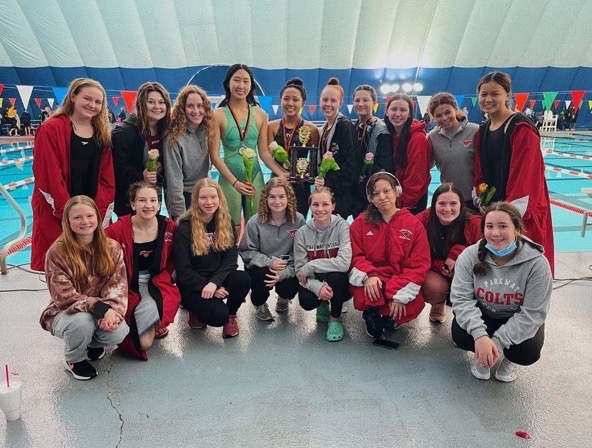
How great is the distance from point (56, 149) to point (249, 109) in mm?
1347

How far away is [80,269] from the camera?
2352mm

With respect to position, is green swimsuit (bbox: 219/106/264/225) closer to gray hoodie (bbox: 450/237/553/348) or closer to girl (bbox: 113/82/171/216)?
girl (bbox: 113/82/171/216)

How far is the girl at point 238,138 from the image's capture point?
3.25m

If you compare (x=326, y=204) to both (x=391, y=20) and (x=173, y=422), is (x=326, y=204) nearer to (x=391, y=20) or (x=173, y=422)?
(x=173, y=422)

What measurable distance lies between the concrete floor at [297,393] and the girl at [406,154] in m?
0.97

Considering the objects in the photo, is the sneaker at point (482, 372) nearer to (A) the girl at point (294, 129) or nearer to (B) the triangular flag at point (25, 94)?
(A) the girl at point (294, 129)

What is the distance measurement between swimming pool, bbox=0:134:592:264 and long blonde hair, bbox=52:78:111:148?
209 centimetres

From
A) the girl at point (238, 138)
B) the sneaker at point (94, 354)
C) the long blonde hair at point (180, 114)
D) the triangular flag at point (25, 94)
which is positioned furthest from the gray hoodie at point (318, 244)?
the triangular flag at point (25, 94)

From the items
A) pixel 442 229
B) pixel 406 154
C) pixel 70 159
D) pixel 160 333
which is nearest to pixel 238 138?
pixel 70 159

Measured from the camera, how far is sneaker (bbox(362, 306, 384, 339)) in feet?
9.05

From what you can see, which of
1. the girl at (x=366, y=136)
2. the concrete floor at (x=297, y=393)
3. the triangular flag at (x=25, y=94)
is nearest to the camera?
the concrete floor at (x=297, y=393)

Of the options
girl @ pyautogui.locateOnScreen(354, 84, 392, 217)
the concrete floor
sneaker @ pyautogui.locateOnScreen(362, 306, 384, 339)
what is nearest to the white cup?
the concrete floor

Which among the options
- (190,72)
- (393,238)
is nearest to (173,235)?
(393,238)

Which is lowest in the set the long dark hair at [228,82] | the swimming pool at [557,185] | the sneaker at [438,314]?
the swimming pool at [557,185]
